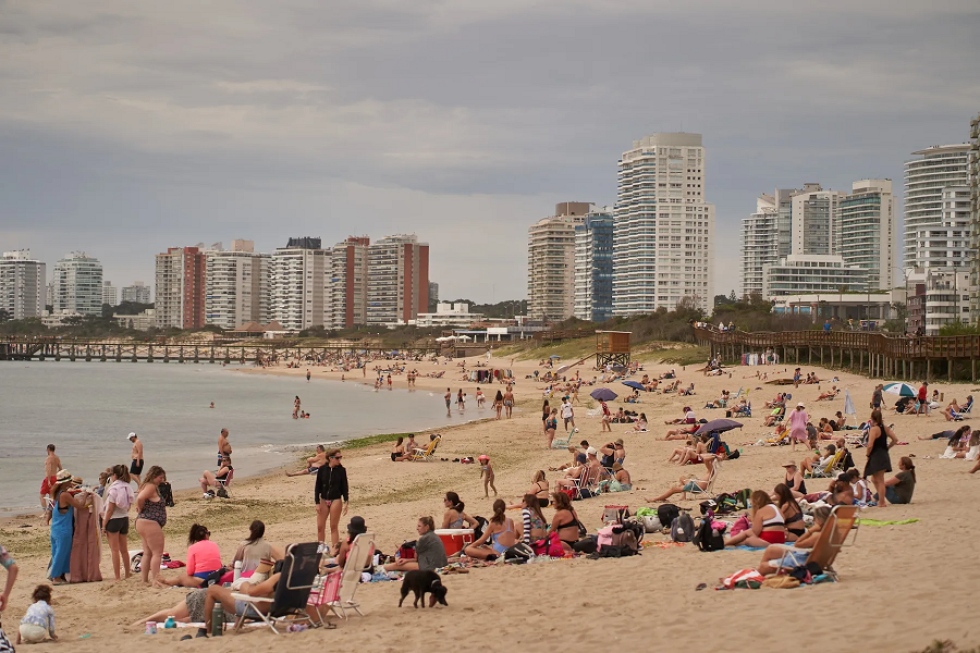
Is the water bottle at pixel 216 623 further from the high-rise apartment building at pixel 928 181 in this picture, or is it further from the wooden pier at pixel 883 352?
the high-rise apartment building at pixel 928 181

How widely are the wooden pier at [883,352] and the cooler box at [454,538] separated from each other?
91.4 ft

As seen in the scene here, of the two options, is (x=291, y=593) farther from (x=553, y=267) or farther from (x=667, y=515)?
(x=553, y=267)

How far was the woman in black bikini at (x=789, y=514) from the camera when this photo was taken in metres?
10.3

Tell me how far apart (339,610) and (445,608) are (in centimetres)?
90

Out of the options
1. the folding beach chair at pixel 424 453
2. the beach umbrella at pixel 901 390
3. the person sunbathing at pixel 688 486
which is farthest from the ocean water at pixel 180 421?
the beach umbrella at pixel 901 390

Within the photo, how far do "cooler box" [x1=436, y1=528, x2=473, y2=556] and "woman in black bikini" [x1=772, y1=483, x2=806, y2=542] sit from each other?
3.32 meters

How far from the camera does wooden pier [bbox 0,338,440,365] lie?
124375mm

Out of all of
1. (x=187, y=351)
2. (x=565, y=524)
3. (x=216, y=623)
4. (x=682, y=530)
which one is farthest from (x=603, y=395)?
(x=187, y=351)

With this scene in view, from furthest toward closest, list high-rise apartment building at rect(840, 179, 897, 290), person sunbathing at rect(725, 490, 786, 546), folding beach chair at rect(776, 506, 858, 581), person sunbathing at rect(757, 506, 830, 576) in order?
high-rise apartment building at rect(840, 179, 897, 290), person sunbathing at rect(725, 490, 786, 546), person sunbathing at rect(757, 506, 830, 576), folding beach chair at rect(776, 506, 858, 581)

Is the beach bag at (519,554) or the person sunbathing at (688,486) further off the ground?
the person sunbathing at (688,486)

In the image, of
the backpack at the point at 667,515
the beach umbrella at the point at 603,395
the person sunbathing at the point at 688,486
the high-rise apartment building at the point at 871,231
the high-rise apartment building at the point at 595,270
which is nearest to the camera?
the backpack at the point at 667,515

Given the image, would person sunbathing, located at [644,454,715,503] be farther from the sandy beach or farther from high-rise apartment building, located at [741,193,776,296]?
high-rise apartment building, located at [741,193,776,296]

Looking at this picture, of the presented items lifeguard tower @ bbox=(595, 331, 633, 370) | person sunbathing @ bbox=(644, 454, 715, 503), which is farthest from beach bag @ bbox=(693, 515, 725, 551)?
lifeguard tower @ bbox=(595, 331, 633, 370)

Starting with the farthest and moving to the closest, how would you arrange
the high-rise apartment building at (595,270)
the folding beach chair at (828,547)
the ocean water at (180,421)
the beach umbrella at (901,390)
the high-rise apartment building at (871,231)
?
the high-rise apartment building at (871,231) < the high-rise apartment building at (595,270) < the ocean water at (180,421) < the beach umbrella at (901,390) < the folding beach chair at (828,547)
